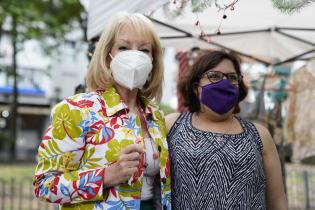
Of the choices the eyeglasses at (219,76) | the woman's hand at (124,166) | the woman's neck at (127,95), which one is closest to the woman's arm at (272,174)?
the eyeglasses at (219,76)

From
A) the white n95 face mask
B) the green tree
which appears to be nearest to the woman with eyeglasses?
the white n95 face mask

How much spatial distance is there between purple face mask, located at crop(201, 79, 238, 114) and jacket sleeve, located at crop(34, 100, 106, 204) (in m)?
0.76

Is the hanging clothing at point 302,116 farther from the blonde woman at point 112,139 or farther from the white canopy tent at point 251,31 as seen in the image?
the blonde woman at point 112,139

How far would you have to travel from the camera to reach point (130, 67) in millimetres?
→ 2012

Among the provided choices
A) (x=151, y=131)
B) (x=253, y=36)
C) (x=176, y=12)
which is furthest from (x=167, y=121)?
(x=253, y=36)

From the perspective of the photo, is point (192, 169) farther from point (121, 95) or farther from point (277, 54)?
point (277, 54)

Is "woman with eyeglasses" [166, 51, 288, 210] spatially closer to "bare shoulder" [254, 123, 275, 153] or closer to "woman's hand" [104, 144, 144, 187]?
"bare shoulder" [254, 123, 275, 153]

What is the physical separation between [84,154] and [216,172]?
701 mm

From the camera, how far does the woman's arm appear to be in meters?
2.40

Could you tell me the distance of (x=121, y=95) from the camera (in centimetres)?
216

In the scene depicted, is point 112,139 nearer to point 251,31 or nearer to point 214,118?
point 214,118

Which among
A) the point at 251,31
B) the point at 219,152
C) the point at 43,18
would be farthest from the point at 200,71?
the point at 43,18

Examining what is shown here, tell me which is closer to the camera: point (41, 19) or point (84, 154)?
point (84, 154)

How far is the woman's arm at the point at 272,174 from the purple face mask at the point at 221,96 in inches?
10.1
